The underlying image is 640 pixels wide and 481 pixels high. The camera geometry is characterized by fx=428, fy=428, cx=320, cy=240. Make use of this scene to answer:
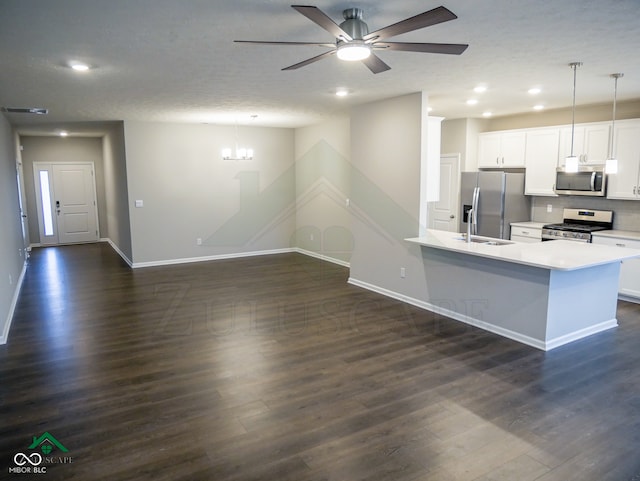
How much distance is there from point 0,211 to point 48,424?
3245 mm

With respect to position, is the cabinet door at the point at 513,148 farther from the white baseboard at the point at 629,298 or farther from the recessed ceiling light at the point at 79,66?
the recessed ceiling light at the point at 79,66

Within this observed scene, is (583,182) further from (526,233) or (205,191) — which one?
(205,191)

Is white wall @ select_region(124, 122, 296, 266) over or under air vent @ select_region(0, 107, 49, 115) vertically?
under

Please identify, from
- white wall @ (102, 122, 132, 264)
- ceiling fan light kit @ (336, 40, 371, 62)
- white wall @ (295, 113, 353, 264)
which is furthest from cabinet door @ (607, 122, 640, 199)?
white wall @ (102, 122, 132, 264)

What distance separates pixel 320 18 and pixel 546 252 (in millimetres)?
3401

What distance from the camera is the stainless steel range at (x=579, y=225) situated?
5.95 m

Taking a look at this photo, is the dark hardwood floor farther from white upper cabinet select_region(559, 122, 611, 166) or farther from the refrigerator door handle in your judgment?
the refrigerator door handle

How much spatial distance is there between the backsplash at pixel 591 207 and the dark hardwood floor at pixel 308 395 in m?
1.27

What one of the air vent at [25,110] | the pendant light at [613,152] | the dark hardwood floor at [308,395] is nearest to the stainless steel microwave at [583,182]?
the pendant light at [613,152]

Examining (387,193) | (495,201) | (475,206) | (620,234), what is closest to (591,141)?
(620,234)

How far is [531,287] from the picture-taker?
418cm

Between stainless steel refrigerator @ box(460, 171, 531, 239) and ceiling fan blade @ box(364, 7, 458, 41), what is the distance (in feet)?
16.0

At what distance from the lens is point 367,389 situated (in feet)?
11.2

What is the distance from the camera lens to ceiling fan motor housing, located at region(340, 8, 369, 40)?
2545mm
